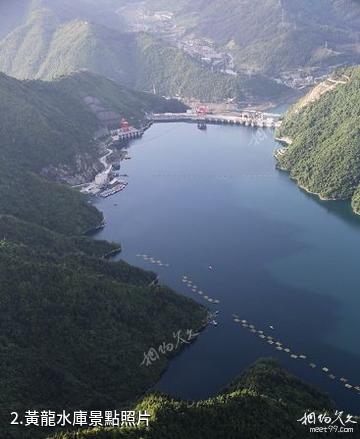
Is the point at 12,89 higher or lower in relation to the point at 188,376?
higher

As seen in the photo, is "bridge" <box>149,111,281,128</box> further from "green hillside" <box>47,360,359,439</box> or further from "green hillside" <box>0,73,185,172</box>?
"green hillside" <box>47,360,359,439</box>

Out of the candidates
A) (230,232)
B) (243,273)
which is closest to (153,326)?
(243,273)

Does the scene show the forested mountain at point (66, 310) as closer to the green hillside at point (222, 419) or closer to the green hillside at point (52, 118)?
the green hillside at point (222, 419)

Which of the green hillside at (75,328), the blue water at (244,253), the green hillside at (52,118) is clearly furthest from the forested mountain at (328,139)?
the green hillside at (75,328)

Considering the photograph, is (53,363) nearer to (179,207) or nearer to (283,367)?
(283,367)

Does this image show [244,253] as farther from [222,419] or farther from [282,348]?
[222,419]

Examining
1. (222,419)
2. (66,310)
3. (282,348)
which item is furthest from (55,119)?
(222,419)

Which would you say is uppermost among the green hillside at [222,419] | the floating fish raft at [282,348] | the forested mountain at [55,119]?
the forested mountain at [55,119]
